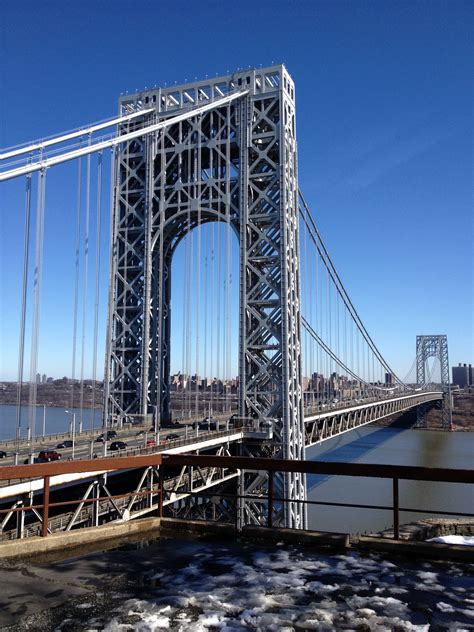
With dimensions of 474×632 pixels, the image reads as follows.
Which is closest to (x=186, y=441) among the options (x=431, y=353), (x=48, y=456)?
(x=48, y=456)

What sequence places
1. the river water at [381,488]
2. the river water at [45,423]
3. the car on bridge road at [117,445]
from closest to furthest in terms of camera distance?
1. the car on bridge road at [117,445]
2. the river water at [381,488]
3. the river water at [45,423]

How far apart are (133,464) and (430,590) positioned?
161 inches

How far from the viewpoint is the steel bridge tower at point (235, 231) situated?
31719 millimetres

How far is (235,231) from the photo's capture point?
3375 cm

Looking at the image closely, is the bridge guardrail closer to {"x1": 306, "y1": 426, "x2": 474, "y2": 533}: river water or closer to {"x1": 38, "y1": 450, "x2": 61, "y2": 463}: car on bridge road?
{"x1": 306, "y1": 426, "x2": 474, "y2": 533}: river water

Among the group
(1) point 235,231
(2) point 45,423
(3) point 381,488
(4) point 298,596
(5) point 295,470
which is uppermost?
(1) point 235,231

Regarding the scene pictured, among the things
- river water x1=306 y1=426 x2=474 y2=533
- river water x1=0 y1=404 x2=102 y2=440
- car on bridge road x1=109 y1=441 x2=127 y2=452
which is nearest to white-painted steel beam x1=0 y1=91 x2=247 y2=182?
river water x1=0 y1=404 x2=102 y2=440

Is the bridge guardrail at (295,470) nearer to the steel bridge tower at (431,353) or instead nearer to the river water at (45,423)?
the river water at (45,423)

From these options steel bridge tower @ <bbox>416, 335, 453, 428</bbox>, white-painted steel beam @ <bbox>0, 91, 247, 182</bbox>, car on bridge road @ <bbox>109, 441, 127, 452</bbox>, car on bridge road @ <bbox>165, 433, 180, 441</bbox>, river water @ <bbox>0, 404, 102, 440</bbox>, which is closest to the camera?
white-painted steel beam @ <bbox>0, 91, 247, 182</bbox>

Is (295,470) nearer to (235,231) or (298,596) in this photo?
(298,596)

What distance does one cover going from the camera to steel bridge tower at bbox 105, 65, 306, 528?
3172cm

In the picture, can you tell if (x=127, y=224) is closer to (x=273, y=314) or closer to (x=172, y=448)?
(x=273, y=314)

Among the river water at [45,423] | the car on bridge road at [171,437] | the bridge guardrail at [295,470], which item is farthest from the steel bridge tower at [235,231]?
the bridge guardrail at [295,470]

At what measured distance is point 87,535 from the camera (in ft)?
24.2
